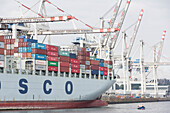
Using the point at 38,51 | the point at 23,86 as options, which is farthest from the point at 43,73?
the point at 23,86

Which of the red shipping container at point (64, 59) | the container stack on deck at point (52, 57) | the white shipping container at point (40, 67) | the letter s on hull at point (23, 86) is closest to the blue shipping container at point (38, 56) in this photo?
the white shipping container at point (40, 67)

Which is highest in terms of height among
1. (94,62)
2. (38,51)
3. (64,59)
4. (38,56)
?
(38,51)

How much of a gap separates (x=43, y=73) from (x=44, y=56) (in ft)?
8.23

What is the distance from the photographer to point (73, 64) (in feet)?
183

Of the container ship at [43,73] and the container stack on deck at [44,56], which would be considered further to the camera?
the container stack on deck at [44,56]

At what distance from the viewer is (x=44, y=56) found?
49781 mm

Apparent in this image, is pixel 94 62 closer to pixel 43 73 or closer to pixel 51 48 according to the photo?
pixel 51 48

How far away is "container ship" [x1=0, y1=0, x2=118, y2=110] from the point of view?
4450cm

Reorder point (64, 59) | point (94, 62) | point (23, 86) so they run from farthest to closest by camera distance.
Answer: point (94, 62) → point (64, 59) → point (23, 86)

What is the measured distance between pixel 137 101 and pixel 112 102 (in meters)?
15.3

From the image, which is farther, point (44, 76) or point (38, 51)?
point (44, 76)

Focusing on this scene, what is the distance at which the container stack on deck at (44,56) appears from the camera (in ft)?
158

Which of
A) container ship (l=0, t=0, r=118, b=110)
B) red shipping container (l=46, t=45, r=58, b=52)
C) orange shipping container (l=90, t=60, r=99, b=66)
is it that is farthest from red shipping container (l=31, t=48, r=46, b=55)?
orange shipping container (l=90, t=60, r=99, b=66)

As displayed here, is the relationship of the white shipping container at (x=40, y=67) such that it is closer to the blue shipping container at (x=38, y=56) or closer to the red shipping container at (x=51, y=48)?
the blue shipping container at (x=38, y=56)
